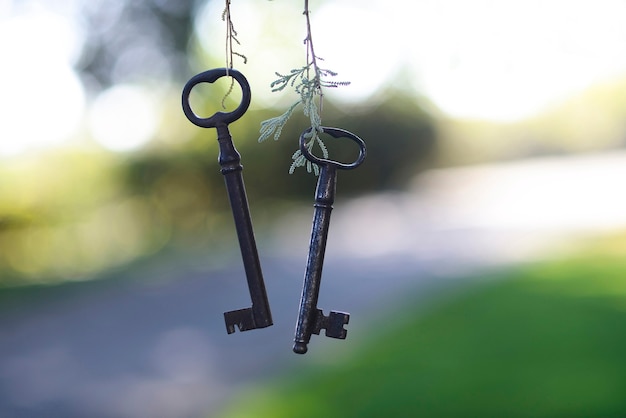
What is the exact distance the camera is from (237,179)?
1417 millimetres

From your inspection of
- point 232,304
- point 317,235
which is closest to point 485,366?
point 232,304

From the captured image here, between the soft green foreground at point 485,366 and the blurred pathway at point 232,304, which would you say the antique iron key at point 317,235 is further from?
the blurred pathway at point 232,304

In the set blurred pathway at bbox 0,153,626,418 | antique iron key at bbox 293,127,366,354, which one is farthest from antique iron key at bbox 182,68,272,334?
blurred pathway at bbox 0,153,626,418

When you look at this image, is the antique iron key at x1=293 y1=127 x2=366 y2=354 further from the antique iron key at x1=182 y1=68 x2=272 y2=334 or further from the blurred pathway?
the blurred pathway

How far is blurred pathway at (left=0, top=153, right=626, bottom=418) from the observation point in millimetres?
6652

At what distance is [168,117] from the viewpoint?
40.2ft

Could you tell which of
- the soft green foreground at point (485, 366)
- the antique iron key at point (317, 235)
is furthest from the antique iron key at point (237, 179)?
the soft green foreground at point (485, 366)

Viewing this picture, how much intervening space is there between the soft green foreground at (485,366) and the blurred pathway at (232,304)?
1.68ft

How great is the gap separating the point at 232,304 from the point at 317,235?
8380 mm

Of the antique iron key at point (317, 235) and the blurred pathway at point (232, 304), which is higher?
the blurred pathway at point (232, 304)

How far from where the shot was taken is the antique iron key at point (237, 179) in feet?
4.49

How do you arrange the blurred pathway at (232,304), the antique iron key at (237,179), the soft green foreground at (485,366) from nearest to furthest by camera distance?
the antique iron key at (237,179), the soft green foreground at (485,366), the blurred pathway at (232,304)

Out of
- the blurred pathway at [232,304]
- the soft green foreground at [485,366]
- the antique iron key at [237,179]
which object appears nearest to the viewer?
the antique iron key at [237,179]

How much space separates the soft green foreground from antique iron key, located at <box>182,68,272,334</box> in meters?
4.09
